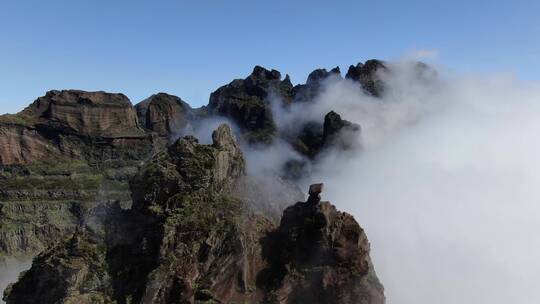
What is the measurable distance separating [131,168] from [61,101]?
22.3m

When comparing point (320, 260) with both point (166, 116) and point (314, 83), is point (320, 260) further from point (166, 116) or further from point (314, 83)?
point (314, 83)

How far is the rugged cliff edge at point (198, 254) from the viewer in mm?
55469

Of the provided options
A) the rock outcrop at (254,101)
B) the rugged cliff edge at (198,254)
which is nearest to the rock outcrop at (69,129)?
the rock outcrop at (254,101)

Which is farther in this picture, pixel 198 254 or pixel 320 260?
pixel 320 260

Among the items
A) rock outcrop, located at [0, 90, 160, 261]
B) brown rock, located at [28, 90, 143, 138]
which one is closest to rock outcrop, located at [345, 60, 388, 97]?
rock outcrop, located at [0, 90, 160, 261]

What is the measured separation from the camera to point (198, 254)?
57875 mm

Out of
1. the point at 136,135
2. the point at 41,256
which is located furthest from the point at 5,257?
the point at 41,256

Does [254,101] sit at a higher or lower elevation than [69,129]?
higher

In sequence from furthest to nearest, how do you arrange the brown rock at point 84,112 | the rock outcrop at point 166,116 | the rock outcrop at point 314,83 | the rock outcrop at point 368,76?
the rock outcrop at point 368,76, the rock outcrop at point 314,83, the rock outcrop at point 166,116, the brown rock at point 84,112

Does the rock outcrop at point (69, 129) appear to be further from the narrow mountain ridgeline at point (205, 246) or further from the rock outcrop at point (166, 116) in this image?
the narrow mountain ridgeline at point (205, 246)

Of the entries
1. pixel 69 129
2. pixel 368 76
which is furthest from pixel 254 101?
pixel 69 129

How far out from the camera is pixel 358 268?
5678cm

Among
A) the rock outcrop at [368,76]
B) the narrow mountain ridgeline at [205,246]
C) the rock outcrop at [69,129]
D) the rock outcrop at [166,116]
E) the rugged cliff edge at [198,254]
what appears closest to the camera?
the rugged cliff edge at [198,254]

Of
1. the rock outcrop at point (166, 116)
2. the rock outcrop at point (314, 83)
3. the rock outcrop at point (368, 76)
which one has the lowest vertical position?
the rock outcrop at point (166, 116)
